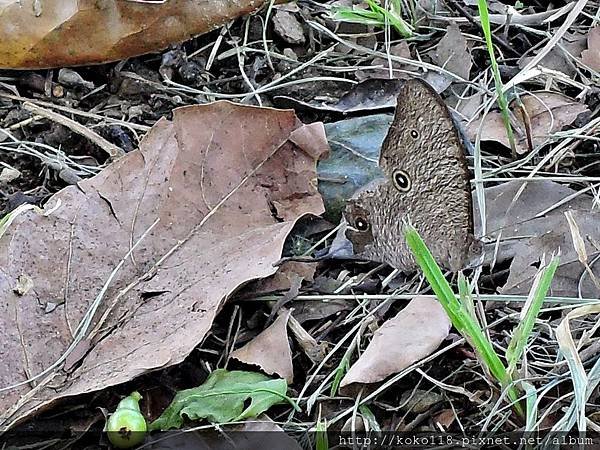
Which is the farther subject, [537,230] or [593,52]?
[593,52]

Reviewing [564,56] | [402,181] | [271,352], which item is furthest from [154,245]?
[564,56]

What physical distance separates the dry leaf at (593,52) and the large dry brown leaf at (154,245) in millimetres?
721

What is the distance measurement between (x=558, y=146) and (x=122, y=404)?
1.04 metres

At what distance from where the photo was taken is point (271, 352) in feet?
4.76

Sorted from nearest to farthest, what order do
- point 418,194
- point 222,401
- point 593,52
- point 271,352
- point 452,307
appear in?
point 452,307
point 222,401
point 271,352
point 418,194
point 593,52

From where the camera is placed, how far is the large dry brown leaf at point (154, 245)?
137 cm

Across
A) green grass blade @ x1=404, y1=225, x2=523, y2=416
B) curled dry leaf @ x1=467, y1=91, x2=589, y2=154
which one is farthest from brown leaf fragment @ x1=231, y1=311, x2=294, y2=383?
curled dry leaf @ x1=467, y1=91, x2=589, y2=154

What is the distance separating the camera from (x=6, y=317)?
54.8 inches

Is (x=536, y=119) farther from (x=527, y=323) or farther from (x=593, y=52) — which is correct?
(x=527, y=323)

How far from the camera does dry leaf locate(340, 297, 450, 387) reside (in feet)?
4.53

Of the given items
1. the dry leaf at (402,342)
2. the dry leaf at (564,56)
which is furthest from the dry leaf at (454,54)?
the dry leaf at (402,342)

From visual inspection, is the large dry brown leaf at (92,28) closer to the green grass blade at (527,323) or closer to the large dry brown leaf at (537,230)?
the large dry brown leaf at (537,230)

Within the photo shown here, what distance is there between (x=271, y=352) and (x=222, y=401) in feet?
0.48

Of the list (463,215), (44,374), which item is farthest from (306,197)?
(44,374)
